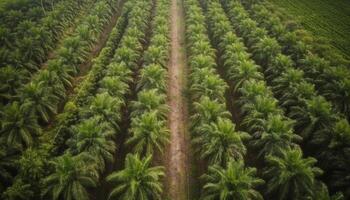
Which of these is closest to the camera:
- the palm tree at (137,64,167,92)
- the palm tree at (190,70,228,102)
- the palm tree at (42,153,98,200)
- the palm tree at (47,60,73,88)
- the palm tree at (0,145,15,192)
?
the palm tree at (42,153,98,200)

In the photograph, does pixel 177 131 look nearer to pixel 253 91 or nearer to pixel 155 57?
pixel 253 91

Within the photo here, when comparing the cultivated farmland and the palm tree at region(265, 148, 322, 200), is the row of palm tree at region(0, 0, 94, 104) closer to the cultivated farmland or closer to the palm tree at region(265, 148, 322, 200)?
the cultivated farmland

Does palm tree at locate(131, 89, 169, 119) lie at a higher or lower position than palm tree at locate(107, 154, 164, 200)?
higher

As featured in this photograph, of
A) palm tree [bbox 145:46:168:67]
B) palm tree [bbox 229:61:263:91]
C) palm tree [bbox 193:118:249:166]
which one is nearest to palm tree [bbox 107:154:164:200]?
palm tree [bbox 193:118:249:166]

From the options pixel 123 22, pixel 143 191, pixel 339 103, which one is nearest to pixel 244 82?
pixel 339 103

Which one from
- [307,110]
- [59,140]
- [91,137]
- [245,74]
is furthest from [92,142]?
[307,110]

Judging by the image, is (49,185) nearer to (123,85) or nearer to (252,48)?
(123,85)
